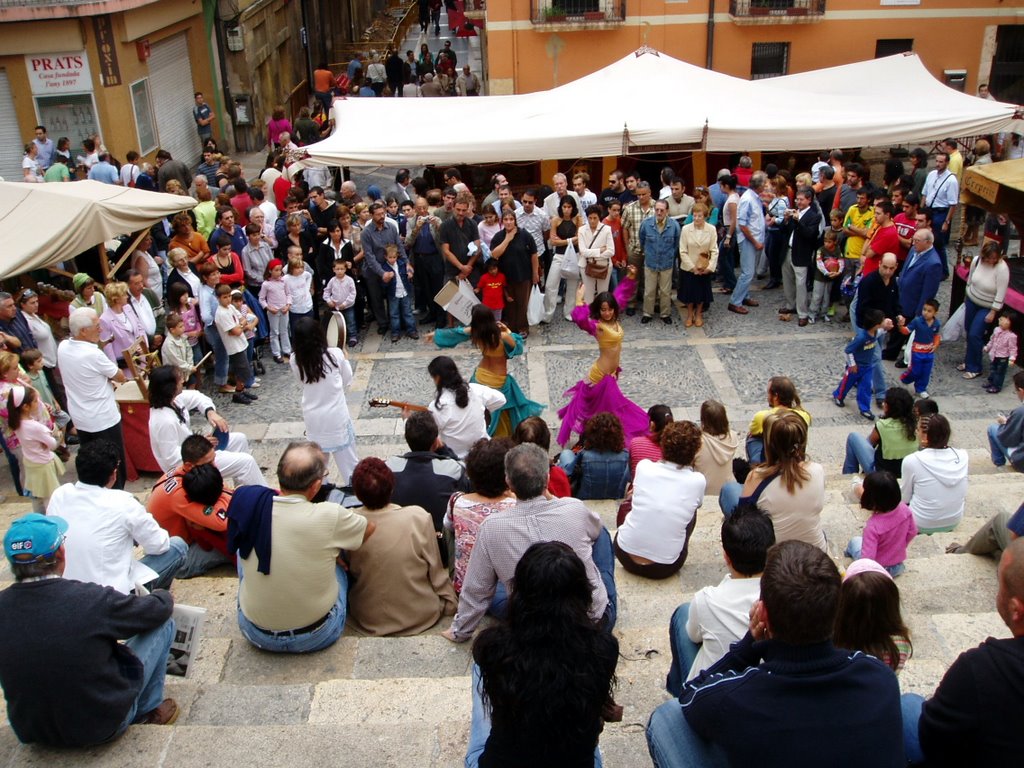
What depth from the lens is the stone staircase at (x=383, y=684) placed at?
157 inches

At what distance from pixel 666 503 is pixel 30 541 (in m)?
3.35

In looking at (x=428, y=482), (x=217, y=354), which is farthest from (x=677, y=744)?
(x=217, y=354)

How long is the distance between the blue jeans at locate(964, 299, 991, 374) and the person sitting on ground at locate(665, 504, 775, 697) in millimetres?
7072

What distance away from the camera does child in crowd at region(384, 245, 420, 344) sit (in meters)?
11.2

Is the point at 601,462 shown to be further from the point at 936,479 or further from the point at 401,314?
the point at 401,314

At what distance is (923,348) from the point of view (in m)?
9.41

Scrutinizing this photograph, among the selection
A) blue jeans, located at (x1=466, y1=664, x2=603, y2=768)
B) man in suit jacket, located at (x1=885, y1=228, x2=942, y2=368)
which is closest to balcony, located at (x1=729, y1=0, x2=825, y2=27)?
man in suit jacket, located at (x1=885, y1=228, x2=942, y2=368)

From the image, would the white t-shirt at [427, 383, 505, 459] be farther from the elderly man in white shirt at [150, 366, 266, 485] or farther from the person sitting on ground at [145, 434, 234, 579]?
the person sitting on ground at [145, 434, 234, 579]

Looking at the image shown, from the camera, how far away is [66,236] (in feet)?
30.2

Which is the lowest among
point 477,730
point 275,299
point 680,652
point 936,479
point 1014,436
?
point 1014,436

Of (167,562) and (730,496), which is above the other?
(167,562)

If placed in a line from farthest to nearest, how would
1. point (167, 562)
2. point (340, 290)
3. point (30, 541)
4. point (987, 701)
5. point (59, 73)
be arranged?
point (59, 73) → point (340, 290) → point (167, 562) → point (30, 541) → point (987, 701)

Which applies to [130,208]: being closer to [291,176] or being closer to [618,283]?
[291,176]

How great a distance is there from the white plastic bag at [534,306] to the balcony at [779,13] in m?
10.5
